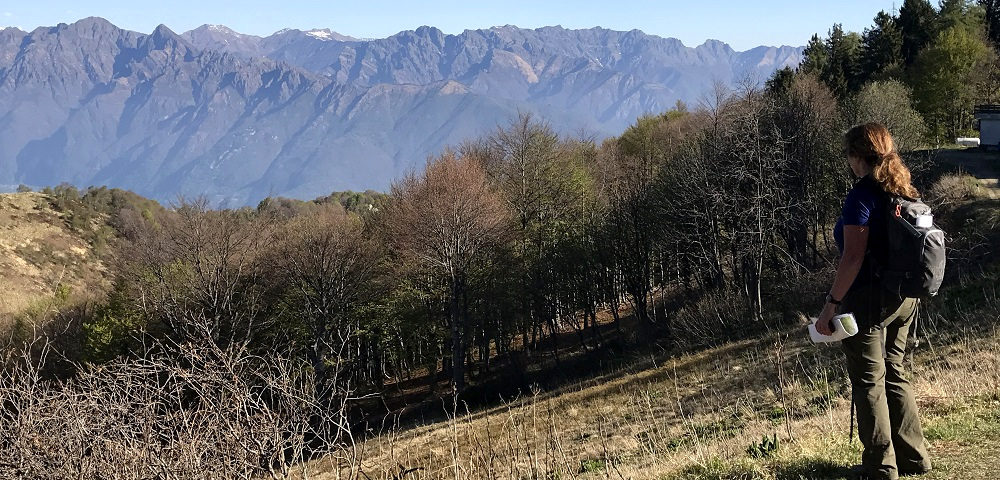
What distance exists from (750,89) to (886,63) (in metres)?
27.1

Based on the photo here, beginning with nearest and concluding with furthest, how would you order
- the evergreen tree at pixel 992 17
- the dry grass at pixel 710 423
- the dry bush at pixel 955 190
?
the dry grass at pixel 710 423, the dry bush at pixel 955 190, the evergreen tree at pixel 992 17

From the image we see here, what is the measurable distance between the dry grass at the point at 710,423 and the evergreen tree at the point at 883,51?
38938 millimetres

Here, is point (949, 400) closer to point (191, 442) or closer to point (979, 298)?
point (191, 442)

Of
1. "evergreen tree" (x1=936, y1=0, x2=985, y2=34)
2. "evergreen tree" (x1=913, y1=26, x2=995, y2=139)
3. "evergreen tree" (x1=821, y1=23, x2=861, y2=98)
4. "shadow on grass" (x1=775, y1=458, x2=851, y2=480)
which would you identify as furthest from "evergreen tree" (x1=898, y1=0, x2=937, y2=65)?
"shadow on grass" (x1=775, y1=458, x2=851, y2=480)

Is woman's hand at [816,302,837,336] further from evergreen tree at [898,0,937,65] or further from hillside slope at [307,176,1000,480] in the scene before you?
evergreen tree at [898,0,937,65]

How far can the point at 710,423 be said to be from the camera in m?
9.96

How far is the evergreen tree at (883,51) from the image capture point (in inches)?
1919

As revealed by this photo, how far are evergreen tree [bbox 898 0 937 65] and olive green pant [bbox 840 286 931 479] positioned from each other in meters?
56.3

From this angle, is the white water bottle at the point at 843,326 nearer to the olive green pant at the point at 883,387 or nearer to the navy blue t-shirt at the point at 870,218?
the olive green pant at the point at 883,387

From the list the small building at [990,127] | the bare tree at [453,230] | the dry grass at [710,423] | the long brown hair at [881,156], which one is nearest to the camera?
the long brown hair at [881,156]

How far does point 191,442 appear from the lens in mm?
4977

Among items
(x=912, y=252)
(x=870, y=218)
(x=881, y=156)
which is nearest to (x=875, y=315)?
(x=912, y=252)

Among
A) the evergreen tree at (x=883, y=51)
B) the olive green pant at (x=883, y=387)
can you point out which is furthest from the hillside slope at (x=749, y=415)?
the evergreen tree at (x=883, y=51)

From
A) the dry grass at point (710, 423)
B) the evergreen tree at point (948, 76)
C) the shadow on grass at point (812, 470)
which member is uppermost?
the evergreen tree at point (948, 76)
